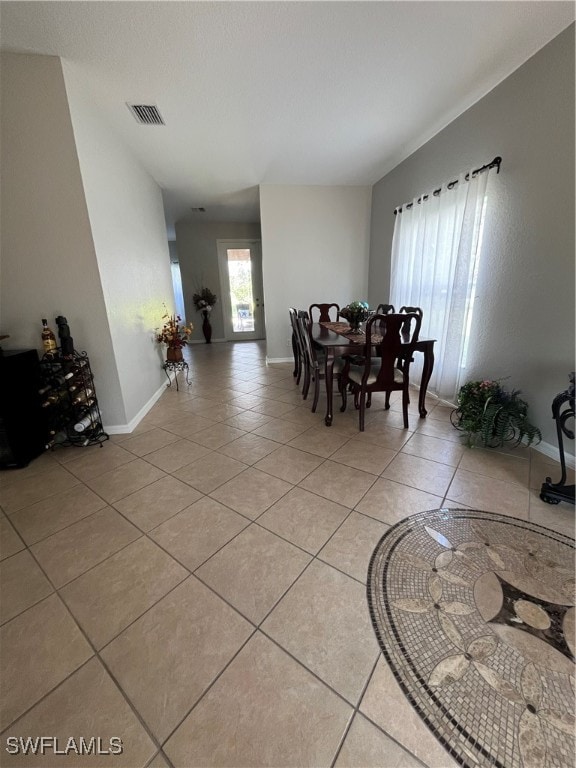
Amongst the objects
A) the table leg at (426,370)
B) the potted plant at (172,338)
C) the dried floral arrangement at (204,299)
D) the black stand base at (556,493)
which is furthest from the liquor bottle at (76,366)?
the dried floral arrangement at (204,299)

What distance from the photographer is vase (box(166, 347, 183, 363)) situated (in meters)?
3.76

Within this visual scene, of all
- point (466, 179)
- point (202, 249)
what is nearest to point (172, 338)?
point (466, 179)

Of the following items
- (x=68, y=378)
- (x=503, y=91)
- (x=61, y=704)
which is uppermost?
(x=503, y=91)

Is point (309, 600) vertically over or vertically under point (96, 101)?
under

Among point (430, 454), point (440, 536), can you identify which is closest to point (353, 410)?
point (430, 454)

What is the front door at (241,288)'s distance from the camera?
6910 millimetres

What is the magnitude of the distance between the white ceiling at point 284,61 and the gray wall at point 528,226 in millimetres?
200

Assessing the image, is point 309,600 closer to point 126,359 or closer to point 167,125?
point 126,359

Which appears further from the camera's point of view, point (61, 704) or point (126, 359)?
point (126, 359)

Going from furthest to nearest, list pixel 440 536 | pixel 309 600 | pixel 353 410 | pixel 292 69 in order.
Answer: pixel 353 410, pixel 292 69, pixel 440 536, pixel 309 600

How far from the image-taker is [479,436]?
7.82ft

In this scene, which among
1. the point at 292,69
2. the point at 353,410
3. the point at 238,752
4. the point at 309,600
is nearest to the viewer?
the point at 238,752

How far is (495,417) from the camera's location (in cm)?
221

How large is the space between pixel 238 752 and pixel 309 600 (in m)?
0.46
